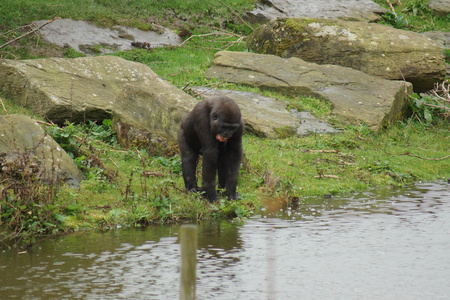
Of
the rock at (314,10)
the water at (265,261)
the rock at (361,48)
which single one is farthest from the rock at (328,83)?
the rock at (314,10)

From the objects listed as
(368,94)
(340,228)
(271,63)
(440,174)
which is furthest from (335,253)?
(271,63)

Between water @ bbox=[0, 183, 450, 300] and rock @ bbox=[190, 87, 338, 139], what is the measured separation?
14.0 ft

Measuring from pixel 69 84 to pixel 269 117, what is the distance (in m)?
4.26

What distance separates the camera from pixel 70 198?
891 cm

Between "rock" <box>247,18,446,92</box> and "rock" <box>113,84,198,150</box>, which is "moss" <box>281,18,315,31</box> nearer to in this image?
"rock" <box>247,18,446,92</box>

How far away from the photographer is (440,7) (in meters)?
24.4

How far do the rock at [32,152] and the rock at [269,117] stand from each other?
4.83m

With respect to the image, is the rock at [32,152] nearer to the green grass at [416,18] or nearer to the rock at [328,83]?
the rock at [328,83]

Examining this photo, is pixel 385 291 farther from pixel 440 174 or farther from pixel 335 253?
pixel 440 174

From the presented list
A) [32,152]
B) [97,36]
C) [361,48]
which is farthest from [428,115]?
[32,152]

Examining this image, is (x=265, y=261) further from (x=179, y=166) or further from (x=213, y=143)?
(x=179, y=166)

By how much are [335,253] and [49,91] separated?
6.85 metres

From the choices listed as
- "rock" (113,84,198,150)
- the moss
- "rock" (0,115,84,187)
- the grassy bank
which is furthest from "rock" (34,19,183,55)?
"rock" (0,115,84,187)

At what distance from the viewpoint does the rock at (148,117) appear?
11.4 metres
